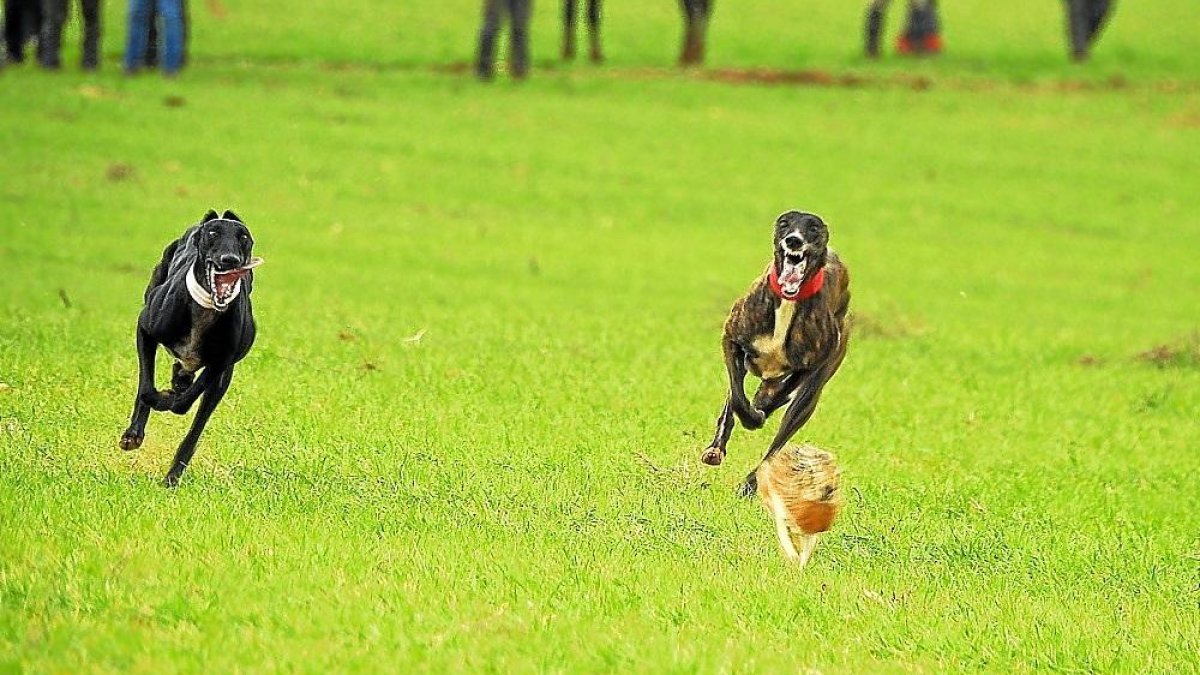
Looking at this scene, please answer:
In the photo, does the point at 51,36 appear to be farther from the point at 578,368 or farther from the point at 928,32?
the point at 928,32

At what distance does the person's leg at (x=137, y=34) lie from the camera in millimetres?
28031

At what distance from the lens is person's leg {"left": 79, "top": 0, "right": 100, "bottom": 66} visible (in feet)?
93.4

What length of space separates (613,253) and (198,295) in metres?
13.2

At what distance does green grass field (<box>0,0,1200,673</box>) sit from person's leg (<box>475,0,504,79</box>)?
578 mm

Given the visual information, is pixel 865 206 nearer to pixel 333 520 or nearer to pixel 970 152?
pixel 970 152

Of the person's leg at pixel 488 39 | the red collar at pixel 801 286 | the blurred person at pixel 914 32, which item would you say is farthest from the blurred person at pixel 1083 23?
the red collar at pixel 801 286

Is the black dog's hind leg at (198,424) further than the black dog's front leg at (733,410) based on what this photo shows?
No

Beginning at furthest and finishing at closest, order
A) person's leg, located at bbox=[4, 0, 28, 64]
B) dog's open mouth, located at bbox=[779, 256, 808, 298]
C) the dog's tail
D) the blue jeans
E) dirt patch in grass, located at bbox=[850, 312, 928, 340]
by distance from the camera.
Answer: person's leg, located at bbox=[4, 0, 28, 64]
the blue jeans
dirt patch in grass, located at bbox=[850, 312, 928, 340]
dog's open mouth, located at bbox=[779, 256, 808, 298]
the dog's tail

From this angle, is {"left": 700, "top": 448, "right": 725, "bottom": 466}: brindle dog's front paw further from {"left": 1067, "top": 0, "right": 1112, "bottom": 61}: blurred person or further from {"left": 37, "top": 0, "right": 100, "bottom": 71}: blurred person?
{"left": 1067, "top": 0, "right": 1112, "bottom": 61}: blurred person

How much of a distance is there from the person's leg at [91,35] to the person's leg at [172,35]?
94 cm

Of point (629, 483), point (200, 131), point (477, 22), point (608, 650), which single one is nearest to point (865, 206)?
point (200, 131)

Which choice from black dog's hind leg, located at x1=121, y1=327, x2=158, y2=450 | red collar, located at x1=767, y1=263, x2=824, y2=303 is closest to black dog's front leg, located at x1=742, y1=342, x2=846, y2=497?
red collar, located at x1=767, y1=263, x2=824, y2=303

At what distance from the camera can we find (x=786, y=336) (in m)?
10.3

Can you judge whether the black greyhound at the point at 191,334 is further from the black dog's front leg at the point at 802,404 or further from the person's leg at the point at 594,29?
the person's leg at the point at 594,29
